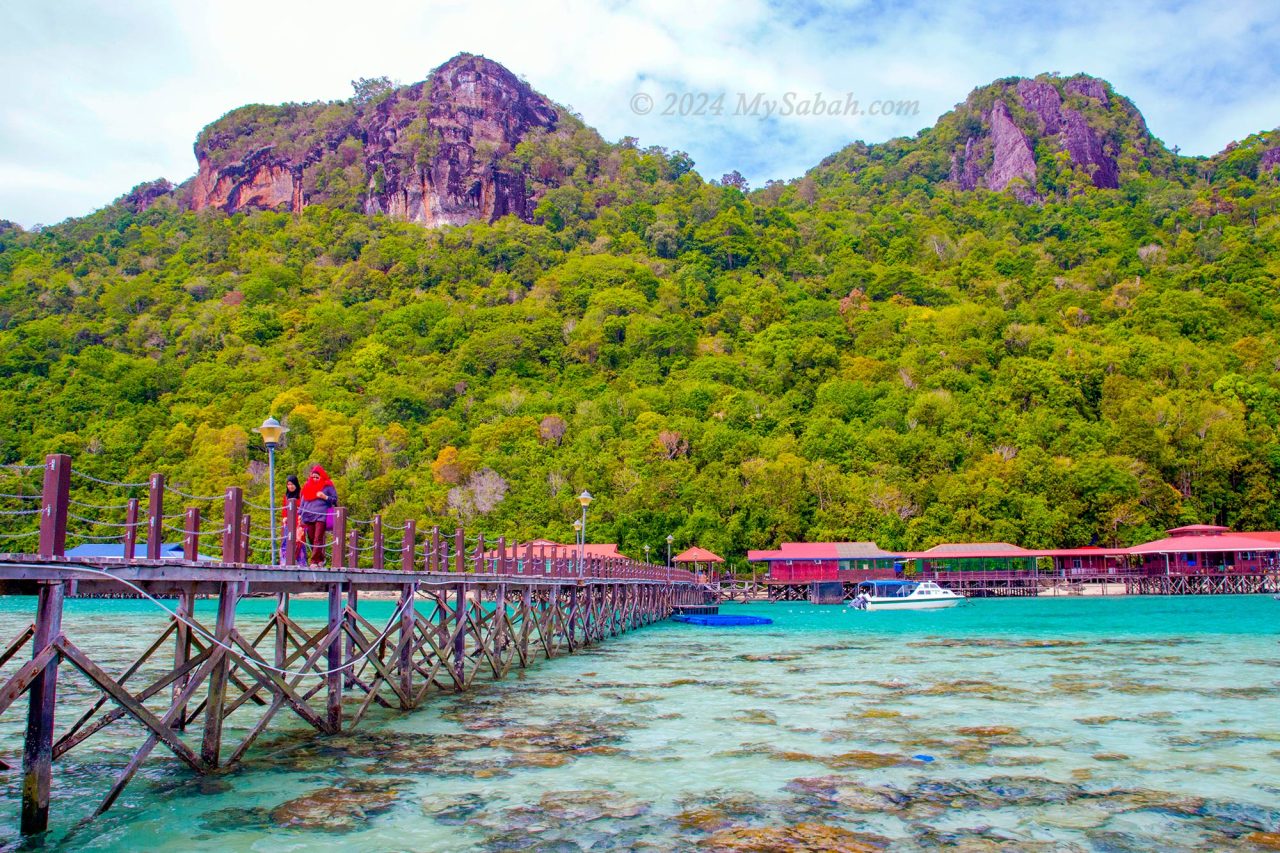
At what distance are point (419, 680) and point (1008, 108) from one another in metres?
177

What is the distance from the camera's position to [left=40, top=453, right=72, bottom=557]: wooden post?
846 centimetres

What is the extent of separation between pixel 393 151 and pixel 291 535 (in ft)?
483

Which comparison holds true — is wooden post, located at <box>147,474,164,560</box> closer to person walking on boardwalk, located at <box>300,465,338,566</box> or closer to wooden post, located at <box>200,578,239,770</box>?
wooden post, located at <box>200,578,239,770</box>

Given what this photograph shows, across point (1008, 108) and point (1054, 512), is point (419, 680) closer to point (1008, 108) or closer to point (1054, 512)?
point (1054, 512)

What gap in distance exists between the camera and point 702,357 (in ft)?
370

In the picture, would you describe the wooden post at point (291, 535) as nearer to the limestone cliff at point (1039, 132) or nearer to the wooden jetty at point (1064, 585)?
the wooden jetty at point (1064, 585)

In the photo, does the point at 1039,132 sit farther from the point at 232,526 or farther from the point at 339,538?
the point at 232,526

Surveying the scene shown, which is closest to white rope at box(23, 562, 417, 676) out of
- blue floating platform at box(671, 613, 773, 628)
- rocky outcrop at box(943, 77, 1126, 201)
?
blue floating platform at box(671, 613, 773, 628)

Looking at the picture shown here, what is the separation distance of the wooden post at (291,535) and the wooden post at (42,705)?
4.42 m

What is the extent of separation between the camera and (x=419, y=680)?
20047 millimetres

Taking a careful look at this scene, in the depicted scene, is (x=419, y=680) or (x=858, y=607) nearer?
(x=419, y=680)

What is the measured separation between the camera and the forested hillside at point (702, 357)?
84875 millimetres

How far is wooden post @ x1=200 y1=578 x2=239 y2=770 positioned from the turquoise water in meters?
0.46

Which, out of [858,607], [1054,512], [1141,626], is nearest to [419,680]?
[1141,626]
